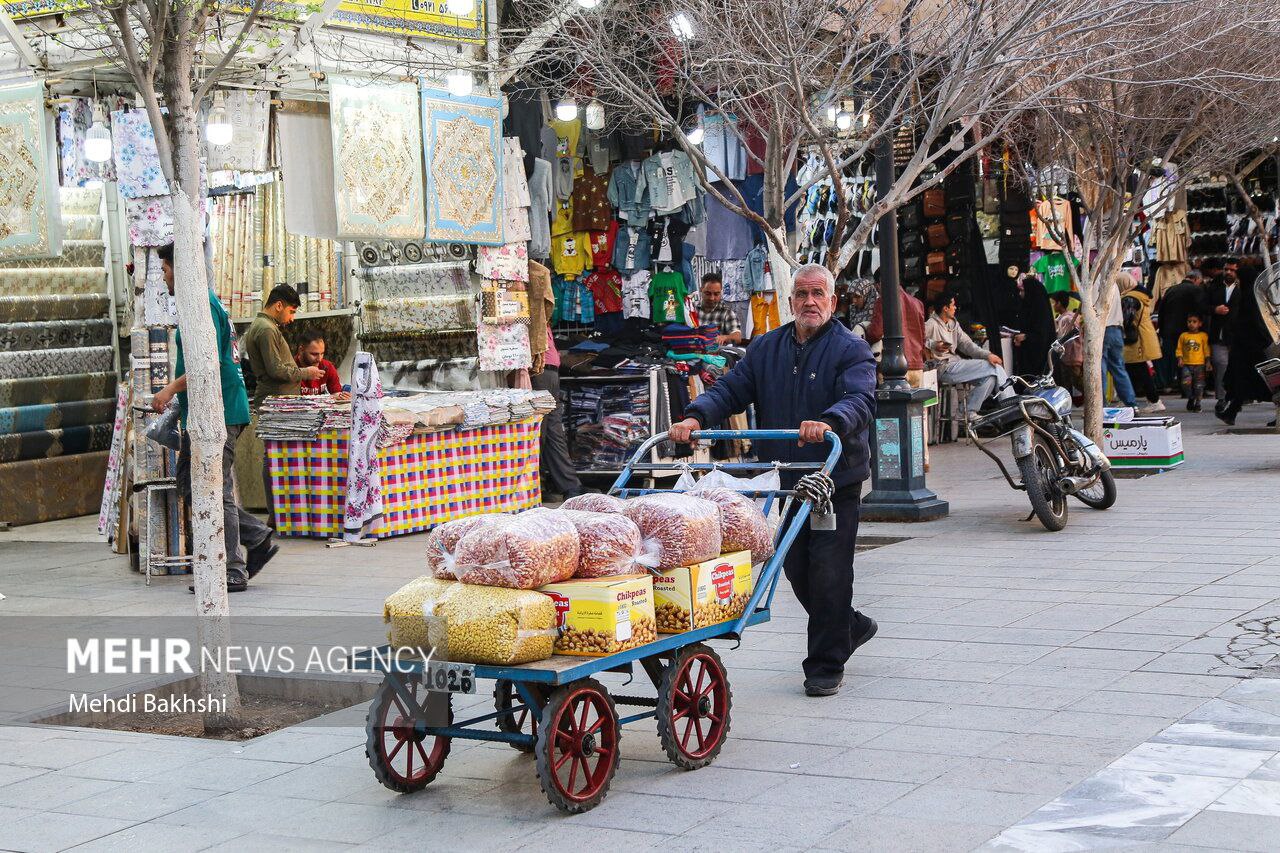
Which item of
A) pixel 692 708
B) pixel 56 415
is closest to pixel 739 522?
pixel 692 708

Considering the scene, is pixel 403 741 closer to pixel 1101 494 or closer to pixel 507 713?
pixel 507 713

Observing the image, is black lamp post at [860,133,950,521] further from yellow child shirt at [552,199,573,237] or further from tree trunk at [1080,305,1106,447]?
yellow child shirt at [552,199,573,237]

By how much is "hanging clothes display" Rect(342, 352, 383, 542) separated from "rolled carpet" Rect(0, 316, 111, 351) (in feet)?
13.4

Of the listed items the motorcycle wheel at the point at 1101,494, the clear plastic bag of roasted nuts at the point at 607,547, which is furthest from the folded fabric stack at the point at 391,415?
the clear plastic bag of roasted nuts at the point at 607,547

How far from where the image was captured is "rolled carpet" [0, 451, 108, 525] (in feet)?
43.3

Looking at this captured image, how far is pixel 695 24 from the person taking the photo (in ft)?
36.1

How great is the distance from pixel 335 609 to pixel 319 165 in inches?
168

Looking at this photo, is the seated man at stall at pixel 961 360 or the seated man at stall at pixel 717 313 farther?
the seated man at stall at pixel 717 313

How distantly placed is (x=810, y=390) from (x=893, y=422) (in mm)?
5548

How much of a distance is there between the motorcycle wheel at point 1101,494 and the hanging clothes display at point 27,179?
8319mm

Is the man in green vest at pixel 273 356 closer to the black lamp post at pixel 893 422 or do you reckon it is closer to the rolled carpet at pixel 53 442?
the rolled carpet at pixel 53 442

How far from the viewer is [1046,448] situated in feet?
37.2

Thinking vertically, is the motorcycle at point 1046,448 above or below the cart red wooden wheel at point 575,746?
above

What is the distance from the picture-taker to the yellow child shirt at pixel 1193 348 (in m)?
22.0
